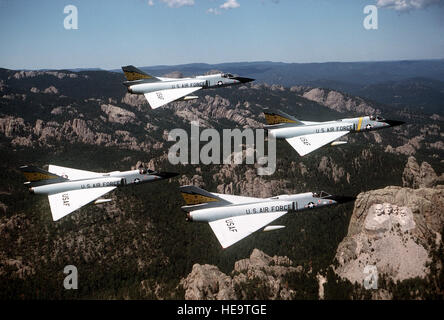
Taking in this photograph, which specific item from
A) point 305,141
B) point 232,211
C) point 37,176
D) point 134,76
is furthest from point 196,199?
point 134,76

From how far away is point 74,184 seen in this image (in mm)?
62969

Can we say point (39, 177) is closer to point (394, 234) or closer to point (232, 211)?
point (232, 211)

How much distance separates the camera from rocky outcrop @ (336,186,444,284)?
381ft

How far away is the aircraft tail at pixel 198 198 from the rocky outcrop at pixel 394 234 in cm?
8784

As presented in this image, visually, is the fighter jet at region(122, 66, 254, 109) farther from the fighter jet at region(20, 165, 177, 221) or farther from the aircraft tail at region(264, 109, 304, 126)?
the fighter jet at region(20, 165, 177, 221)

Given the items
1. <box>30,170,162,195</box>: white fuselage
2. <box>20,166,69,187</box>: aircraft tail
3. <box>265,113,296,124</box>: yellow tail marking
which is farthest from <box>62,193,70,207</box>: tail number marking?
<box>265,113,296,124</box>: yellow tail marking

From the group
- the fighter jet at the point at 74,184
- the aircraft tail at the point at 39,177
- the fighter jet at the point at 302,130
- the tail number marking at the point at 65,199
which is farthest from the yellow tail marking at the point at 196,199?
the aircraft tail at the point at 39,177

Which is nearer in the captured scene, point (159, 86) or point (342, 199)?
point (342, 199)

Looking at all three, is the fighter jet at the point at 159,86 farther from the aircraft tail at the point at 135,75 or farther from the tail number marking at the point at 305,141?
the tail number marking at the point at 305,141

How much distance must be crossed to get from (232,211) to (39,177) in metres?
37.0

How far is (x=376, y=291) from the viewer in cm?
11450

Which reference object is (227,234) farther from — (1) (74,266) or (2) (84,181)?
(1) (74,266)

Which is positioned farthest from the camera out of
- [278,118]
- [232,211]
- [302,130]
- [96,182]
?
[278,118]

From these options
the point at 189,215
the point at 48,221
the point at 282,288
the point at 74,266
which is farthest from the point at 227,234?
the point at 48,221
